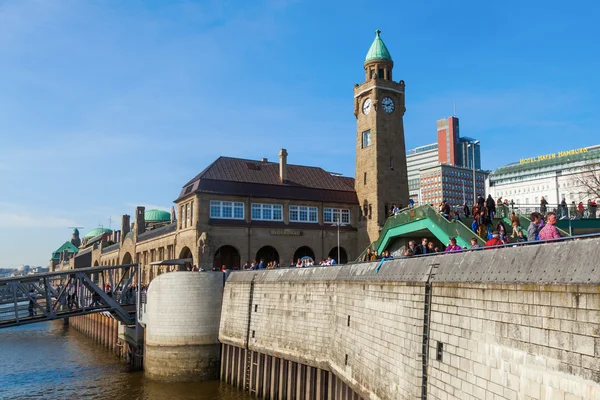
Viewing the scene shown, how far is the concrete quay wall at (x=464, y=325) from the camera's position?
33.8ft

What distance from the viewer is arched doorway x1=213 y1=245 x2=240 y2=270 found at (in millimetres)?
53156

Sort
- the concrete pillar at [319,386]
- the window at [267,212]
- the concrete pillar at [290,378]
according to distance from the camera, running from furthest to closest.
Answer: the window at [267,212] → the concrete pillar at [290,378] → the concrete pillar at [319,386]

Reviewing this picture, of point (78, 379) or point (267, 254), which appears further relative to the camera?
point (267, 254)

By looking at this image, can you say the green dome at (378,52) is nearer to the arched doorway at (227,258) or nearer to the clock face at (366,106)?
the clock face at (366,106)

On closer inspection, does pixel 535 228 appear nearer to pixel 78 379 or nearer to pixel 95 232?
pixel 78 379

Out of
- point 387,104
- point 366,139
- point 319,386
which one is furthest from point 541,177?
point 319,386

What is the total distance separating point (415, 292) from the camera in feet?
55.5

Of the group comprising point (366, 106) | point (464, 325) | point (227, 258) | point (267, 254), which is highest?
point (366, 106)

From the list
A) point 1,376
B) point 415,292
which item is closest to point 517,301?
point 415,292

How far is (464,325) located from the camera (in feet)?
45.3

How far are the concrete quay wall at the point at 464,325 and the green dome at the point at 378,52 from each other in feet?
124

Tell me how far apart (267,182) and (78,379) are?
85.2ft

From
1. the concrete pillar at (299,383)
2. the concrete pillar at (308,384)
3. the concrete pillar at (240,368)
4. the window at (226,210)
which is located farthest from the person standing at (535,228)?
the window at (226,210)

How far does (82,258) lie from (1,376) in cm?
7455
